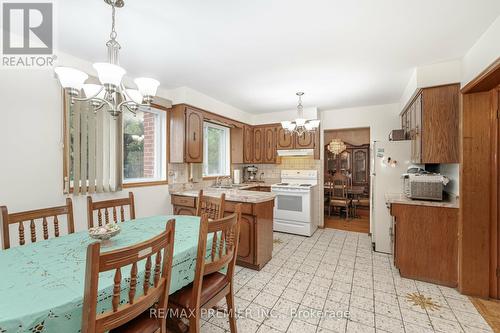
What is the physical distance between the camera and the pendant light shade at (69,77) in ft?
4.27

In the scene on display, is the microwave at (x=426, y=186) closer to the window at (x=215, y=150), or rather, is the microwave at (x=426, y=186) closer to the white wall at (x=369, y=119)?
the white wall at (x=369, y=119)

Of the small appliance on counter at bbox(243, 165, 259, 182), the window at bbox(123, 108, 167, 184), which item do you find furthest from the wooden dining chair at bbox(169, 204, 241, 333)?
the small appliance on counter at bbox(243, 165, 259, 182)

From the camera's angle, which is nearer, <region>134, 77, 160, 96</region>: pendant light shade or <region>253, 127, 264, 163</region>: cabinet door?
<region>134, 77, 160, 96</region>: pendant light shade

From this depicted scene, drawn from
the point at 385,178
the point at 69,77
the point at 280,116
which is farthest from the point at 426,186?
the point at 69,77

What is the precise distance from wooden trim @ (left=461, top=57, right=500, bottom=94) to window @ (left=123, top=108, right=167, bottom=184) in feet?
11.5

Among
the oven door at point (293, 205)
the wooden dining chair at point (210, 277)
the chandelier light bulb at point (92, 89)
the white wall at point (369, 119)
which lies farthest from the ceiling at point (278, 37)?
the oven door at point (293, 205)

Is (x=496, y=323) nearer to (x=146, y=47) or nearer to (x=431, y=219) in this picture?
(x=431, y=219)

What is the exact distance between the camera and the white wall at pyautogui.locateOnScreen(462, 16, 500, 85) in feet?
5.61

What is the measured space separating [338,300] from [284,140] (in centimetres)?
306

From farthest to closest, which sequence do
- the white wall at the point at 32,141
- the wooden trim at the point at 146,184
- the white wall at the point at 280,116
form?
the white wall at the point at 280,116 < the wooden trim at the point at 146,184 < the white wall at the point at 32,141

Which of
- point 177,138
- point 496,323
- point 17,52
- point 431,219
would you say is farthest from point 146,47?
point 496,323

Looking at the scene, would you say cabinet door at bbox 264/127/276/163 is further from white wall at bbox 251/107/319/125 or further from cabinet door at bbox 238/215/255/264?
cabinet door at bbox 238/215/255/264

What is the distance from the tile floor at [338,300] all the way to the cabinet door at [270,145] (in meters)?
2.12

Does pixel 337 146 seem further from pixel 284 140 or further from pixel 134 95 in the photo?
pixel 134 95
